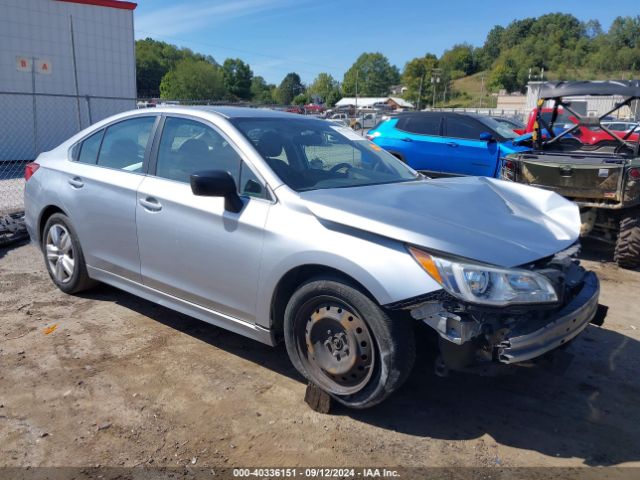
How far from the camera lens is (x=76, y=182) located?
452 cm

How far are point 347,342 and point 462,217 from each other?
0.94 m

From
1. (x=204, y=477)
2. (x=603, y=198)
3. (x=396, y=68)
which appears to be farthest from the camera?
(x=396, y=68)

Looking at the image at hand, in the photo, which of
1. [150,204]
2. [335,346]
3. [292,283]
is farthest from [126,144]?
[335,346]

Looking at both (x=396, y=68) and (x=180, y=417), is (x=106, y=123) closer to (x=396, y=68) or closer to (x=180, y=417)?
(x=180, y=417)

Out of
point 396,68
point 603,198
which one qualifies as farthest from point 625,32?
point 603,198

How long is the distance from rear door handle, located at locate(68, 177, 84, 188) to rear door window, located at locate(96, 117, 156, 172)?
0.69 ft

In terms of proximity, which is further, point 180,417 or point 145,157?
point 145,157

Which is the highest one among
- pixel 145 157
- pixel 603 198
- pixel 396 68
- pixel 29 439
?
pixel 396 68

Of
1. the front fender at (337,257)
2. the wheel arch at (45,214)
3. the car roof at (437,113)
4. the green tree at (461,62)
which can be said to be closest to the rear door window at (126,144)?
the wheel arch at (45,214)

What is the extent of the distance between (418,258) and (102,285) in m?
3.48

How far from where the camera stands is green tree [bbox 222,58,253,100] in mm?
111438

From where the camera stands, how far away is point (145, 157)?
13.5ft

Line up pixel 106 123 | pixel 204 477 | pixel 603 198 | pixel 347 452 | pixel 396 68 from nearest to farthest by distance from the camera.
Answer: pixel 204 477 → pixel 347 452 → pixel 106 123 → pixel 603 198 → pixel 396 68

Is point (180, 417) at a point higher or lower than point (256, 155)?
lower
